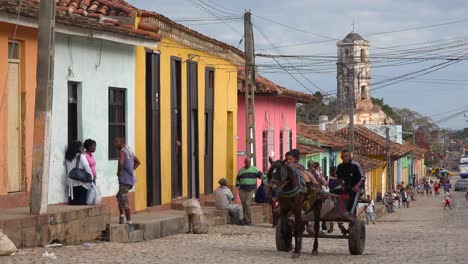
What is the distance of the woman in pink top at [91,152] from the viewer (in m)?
16.9

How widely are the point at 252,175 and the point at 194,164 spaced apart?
219cm

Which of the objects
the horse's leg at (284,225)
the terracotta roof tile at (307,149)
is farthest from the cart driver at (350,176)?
the terracotta roof tile at (307,149)

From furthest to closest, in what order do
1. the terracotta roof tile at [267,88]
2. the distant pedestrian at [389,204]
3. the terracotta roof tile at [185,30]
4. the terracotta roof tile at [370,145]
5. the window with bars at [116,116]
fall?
1. the terracotta roof tile at [370,145]
2. the distant pedestrian at [389,204]
3. the terracotta roof tile at [267,88]
4. the terracotta roof tile at [185,30]
5. the window with bars at [116,116]

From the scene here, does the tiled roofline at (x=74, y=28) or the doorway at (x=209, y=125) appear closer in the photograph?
the tiled roofline at (x=74, y=28)

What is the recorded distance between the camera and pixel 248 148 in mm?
28031

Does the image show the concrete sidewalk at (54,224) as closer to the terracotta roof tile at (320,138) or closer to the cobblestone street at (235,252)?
the cobblestone street at (235,252)

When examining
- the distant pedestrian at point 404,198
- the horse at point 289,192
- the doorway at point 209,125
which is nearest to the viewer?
the horse at point 289,192

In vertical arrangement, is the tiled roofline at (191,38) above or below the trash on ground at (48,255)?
above

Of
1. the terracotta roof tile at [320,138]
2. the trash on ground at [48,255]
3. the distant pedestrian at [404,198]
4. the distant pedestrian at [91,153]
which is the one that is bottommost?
the distant pedestrian at [404,198]

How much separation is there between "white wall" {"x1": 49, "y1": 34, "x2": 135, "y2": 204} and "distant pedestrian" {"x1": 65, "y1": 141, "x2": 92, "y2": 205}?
0.44ft

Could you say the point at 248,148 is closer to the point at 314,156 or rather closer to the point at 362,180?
the point at 362,180

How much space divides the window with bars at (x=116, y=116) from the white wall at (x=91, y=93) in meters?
0.11

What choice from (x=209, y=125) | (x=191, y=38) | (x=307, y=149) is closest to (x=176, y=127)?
(x=191, y=38)

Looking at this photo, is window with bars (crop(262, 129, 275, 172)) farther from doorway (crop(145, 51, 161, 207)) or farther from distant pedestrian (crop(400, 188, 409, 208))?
distant pedestrian (crop(400, 188, 409, 208))
